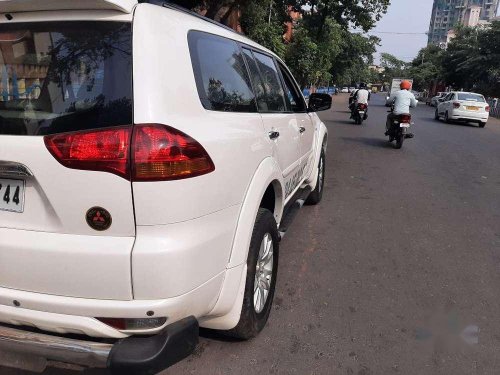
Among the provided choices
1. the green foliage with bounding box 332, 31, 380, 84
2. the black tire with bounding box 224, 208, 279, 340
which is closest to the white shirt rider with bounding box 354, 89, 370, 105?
the black tire with bounding box 224, 208, 279, 340

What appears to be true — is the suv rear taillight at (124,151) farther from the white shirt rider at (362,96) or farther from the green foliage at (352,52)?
the green foliage at (352,52)

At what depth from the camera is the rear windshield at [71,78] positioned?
1.84 meters

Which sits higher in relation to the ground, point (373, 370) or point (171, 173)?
A: point (171, 173)

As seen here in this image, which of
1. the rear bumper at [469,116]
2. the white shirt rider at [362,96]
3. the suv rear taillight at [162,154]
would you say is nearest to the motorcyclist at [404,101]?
the white shirt rider at [362,96]

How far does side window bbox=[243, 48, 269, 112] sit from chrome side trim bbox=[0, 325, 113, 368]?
1.79 meters

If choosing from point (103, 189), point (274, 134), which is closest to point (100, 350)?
point (103, 189)

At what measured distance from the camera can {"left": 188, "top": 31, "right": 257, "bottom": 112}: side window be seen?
7.30 ft

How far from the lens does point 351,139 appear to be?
41.4ft

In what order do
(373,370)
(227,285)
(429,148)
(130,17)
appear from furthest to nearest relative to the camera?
(429,148), (373,370), (227,285), (130,17)

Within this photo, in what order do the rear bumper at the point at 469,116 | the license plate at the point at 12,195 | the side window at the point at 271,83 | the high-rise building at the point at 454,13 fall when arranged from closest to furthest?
the license plate at the point at 12,195
the side window at the point at 271,83
the rear bumper at the point at 469,116
the high-rise building at the point at 454,13

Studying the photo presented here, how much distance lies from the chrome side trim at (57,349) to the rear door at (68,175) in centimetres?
21

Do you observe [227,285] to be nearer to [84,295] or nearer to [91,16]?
[84,295]

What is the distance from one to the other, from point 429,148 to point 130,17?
10.7 metres

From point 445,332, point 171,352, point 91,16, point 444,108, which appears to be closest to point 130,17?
point 91,16
